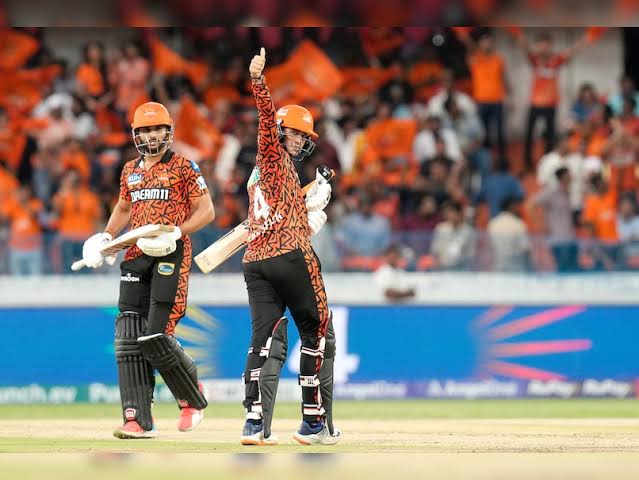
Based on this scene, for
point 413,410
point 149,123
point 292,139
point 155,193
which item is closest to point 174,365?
point 155,193

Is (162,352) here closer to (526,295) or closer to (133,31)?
(526,295)

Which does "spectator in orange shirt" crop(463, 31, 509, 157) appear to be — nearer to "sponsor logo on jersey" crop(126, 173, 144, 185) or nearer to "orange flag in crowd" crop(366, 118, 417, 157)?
"orange flag in crowd" crop(366, 118, 417, 157)

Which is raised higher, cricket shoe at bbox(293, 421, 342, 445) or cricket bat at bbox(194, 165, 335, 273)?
cricket bat at bbox(194, 165, 335, 273)

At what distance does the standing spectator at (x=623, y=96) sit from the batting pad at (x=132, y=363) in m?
12.0

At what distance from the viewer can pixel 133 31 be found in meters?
20.7

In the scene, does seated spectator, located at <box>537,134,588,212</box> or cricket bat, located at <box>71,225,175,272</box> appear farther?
seated spectator, located at <box>537,134,588,212</box>

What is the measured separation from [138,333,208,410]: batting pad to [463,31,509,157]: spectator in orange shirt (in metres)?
10.8

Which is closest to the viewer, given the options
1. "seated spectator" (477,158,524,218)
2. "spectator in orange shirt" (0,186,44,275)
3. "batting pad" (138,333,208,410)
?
"batting pad" (138,333,208,410)

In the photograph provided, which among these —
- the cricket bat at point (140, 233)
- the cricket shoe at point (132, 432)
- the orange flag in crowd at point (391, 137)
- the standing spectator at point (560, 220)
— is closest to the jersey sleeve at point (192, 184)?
the cricket bat at point (140, 233)

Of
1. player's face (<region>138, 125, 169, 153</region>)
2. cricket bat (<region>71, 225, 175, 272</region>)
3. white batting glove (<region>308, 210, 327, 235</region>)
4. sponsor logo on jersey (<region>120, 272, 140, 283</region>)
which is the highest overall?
player's face (<region>138, 125, 169, 153</region>)

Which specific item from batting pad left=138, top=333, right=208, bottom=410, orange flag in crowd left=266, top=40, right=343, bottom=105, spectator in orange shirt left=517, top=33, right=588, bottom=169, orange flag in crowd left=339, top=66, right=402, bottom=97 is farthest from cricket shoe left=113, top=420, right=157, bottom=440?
spectator in orange shirt left=517, top=33, right=588, bottom=169

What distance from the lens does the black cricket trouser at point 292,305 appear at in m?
9.77

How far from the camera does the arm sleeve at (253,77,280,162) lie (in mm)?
9383

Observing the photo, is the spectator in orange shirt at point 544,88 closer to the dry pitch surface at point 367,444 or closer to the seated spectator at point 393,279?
the seated spectator at point 393,279
